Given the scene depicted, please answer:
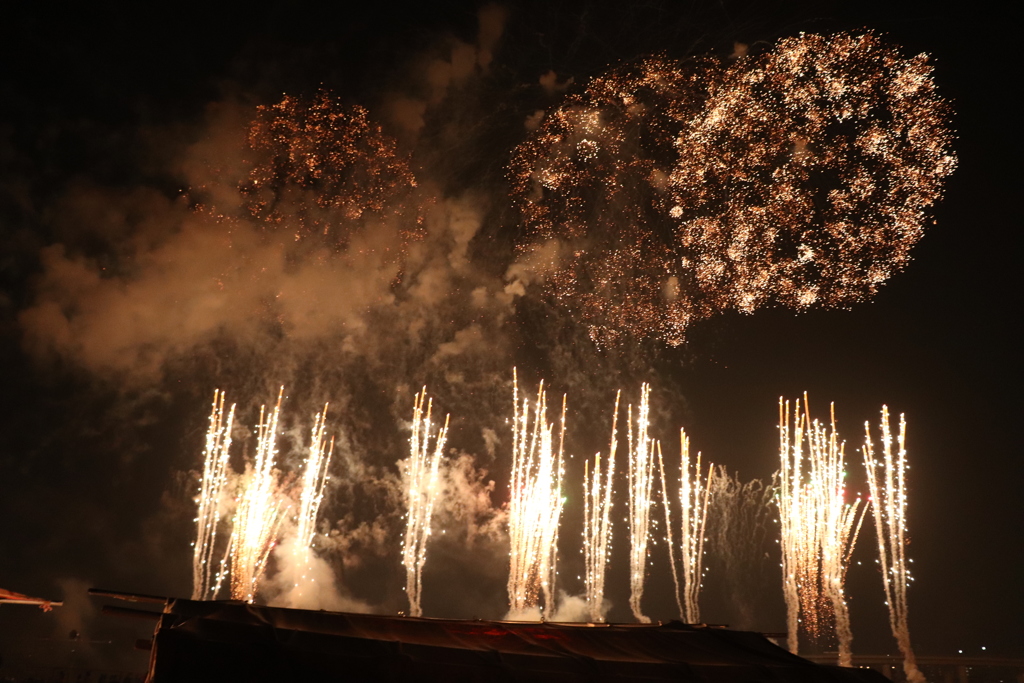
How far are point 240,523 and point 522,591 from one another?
921cm

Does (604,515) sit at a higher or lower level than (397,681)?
higher

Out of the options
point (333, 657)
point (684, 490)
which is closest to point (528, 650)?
point (333, 657)

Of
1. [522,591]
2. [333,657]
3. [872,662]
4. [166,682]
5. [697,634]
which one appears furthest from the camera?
[872,662]

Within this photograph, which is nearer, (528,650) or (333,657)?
(333,657)

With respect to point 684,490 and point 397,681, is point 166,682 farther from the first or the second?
point 684,490

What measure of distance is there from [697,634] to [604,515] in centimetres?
1621

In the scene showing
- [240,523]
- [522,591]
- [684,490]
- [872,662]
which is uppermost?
[684,490]

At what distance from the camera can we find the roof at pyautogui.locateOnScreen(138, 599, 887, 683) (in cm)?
666

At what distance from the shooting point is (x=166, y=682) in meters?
6.42

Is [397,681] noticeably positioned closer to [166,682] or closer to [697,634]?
[166,682]

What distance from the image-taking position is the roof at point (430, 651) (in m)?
6.66

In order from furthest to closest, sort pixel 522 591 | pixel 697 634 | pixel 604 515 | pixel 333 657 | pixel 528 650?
pixel 604 515
pixel 522 591
pixel 697 634
pixel 528 650
pixel 333 657

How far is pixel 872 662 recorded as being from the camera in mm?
30078

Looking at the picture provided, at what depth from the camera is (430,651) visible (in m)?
7.32
